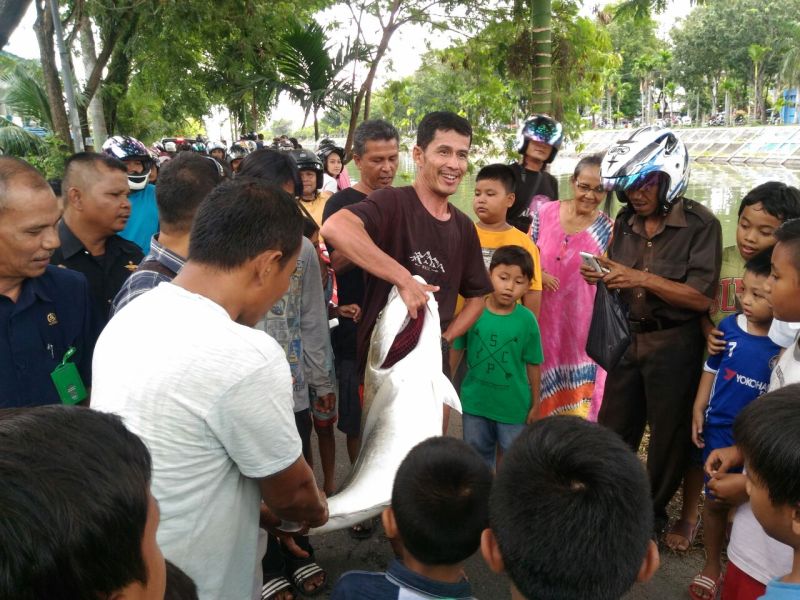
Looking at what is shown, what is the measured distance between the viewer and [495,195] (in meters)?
3.66

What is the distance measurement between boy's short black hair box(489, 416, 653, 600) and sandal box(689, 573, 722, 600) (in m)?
1.67

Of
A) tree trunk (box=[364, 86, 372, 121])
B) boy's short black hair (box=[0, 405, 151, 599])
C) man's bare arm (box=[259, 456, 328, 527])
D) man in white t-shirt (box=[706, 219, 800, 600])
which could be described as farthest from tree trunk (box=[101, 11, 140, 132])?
boy's short black hair (box=[0, 405, 151, 599])

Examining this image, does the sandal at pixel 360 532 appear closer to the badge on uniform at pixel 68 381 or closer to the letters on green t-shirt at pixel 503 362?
the letters on green t-shirt at pixel 503 362

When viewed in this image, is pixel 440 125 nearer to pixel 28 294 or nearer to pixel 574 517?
pixel 28 294

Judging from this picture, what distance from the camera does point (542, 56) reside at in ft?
→ 16.8

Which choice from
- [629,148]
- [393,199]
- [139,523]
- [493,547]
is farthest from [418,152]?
[139,523]

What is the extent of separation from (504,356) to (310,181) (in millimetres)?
2697

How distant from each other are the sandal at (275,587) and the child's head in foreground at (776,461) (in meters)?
1.97

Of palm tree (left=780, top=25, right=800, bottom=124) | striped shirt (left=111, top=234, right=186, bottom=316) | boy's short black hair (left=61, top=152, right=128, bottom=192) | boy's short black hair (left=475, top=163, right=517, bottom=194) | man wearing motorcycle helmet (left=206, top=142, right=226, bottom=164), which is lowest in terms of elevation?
striped shirt (left=111, top=234, right=186, bottom=316)

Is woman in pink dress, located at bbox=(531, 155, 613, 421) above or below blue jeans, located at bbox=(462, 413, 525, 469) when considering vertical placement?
above

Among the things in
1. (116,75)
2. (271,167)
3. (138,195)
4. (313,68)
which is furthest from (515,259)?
(116,75)

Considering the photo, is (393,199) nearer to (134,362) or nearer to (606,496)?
(134,362)

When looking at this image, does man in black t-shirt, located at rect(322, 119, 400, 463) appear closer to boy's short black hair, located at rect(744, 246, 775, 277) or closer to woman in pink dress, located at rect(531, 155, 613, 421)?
woman in pink dress, located at rect(531, 155, 613, 421)

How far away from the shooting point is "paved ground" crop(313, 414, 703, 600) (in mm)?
2666
